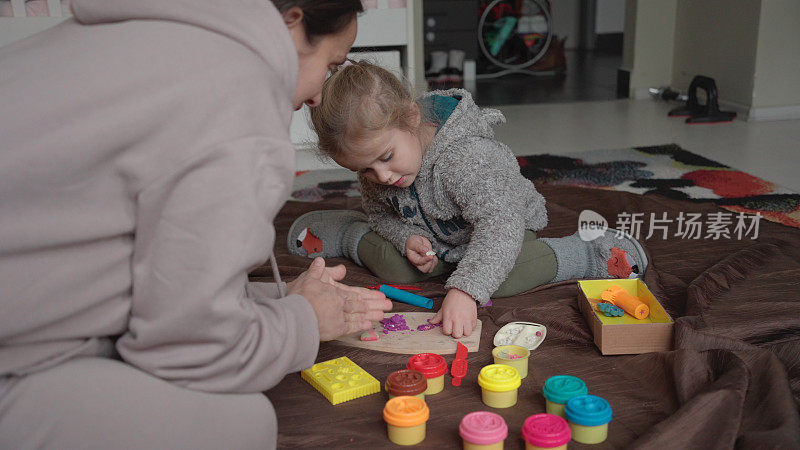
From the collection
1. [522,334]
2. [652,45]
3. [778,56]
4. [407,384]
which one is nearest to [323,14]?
[407,384]

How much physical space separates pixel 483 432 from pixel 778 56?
276cm

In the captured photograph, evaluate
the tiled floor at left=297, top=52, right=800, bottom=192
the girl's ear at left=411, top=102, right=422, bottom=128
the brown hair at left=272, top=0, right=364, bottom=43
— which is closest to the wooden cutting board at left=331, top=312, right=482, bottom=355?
the girl's ear at left=411, top=102, right=422, bottom=128

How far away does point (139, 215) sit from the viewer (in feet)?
2.06

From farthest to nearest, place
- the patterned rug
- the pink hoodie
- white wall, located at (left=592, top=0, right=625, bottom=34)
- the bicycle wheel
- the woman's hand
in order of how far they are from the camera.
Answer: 1. white wall, located at (left=592, top=0, right=625, bottom=34)
2. the bicycle wheel
3. the patterned rug
4. the woman's hand
5. the pink hoodie

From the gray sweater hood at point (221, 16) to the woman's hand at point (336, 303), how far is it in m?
0.29

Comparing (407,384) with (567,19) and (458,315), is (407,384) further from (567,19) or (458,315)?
(567,19)

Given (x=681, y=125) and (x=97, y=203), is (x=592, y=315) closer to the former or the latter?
(x=97, y=203)

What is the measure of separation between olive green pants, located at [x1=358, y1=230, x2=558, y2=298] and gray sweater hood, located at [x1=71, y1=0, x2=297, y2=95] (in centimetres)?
69

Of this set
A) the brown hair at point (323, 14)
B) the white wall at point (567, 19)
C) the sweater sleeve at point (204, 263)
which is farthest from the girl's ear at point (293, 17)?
the white wall at point (567, 19)

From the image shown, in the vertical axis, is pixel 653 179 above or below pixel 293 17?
below

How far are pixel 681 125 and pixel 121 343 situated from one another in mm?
2714

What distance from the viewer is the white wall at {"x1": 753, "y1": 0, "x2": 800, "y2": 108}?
2.87 meters

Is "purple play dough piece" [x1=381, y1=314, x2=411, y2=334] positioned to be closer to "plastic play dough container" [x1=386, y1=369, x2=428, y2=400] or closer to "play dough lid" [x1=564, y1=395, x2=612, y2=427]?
"plastic play dough container" [x1=386, y1=369, x2=428, y2=400]

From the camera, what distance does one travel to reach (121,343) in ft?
2.22
